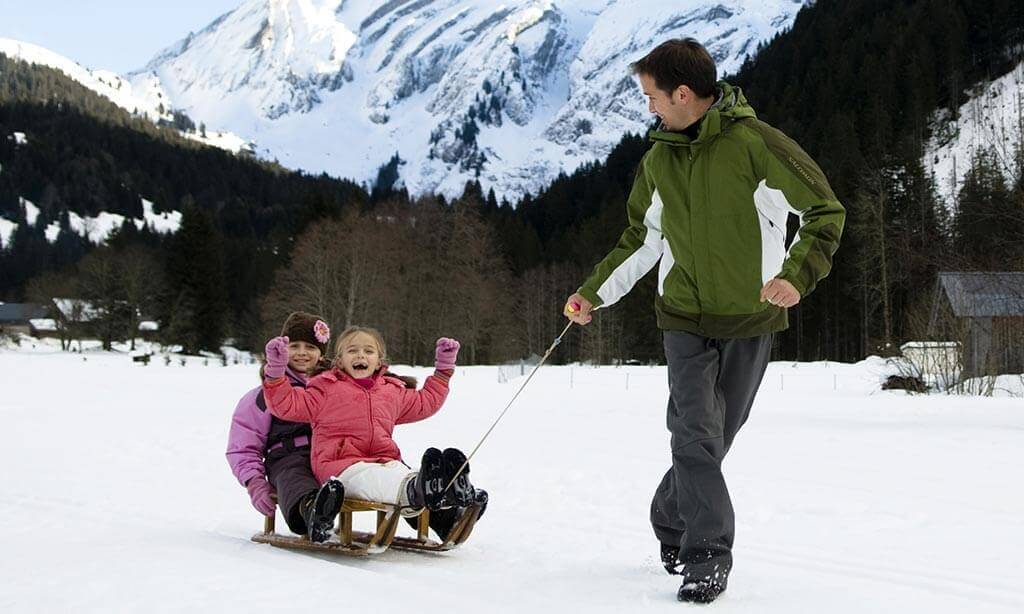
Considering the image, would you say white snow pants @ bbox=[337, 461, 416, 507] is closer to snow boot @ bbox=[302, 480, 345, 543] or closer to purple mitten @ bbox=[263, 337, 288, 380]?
snow boot @ bbox=[302, 480, 345, 543]

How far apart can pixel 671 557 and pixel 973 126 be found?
67.8 m

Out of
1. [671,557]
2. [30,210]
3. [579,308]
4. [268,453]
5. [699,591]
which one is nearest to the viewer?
[699,591]

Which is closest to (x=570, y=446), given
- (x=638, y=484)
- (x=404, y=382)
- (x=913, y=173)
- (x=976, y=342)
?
(x=638, y=484)

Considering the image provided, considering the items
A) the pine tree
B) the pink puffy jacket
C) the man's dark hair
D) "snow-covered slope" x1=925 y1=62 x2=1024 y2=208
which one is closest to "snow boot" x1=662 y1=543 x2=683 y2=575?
the pink puffy jacket

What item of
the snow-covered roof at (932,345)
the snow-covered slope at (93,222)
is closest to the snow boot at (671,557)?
the snow-covered roof at (932,345)

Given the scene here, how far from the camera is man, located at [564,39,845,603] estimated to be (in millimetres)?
3186

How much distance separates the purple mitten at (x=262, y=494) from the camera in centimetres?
461

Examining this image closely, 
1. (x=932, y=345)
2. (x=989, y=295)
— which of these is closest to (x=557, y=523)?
(x=989, y=295)

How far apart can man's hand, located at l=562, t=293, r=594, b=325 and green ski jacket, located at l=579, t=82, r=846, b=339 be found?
1.34 feet

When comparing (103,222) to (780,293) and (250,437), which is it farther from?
(780,293)

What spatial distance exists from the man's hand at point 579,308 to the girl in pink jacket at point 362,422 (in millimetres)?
769

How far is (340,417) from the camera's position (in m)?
4.33

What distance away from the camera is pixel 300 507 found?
4270mm

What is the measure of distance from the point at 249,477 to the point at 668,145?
2.72m
